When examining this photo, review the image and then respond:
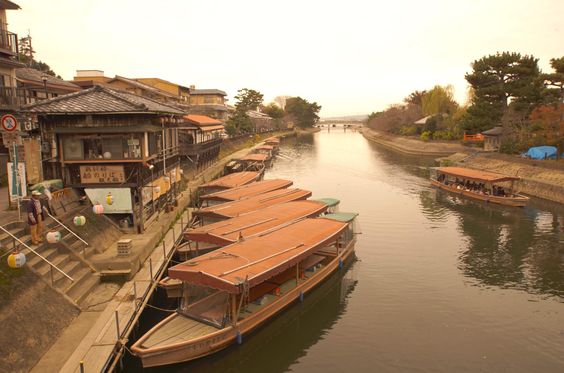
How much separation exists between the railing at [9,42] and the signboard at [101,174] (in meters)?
12.3

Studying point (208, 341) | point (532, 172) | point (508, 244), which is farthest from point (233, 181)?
point (532, 172)

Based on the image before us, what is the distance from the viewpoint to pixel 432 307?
19.1m

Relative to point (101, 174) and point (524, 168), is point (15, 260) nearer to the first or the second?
point (101, 174)

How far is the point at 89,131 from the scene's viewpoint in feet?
70.6

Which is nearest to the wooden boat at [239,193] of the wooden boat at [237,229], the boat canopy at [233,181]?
the boat canopy at [233,181]

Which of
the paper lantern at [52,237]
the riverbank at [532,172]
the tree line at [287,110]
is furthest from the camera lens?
the tree line at [287,110]

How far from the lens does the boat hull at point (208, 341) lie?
517 inches

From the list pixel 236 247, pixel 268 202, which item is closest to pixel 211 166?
pixel 268 202

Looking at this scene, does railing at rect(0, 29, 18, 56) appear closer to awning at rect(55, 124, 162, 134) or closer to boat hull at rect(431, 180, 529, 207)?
awning at rect(55, 124, 162, 134)

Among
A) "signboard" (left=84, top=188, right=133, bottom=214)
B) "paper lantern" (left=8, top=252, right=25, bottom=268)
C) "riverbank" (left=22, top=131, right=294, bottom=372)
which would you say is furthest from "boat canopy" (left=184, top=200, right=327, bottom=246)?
"paper lantern" (left=8, top=252, right=25, bottom=268)

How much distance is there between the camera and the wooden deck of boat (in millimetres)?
13562

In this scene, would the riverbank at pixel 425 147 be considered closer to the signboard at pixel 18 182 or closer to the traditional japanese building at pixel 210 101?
the traditional japanese building at pixel 210 101

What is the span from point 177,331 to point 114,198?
10.5 meters

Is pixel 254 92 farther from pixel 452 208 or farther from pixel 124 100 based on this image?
pixel 124 100
